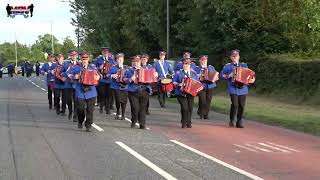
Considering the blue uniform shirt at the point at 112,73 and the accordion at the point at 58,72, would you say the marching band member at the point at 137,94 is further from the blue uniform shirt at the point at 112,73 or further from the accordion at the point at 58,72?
the accordion at the point at 58,72

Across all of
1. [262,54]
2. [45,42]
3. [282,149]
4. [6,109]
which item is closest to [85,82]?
[282,149]

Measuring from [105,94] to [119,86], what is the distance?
2390mm

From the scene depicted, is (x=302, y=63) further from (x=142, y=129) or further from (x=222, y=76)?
(x=142, y=129)

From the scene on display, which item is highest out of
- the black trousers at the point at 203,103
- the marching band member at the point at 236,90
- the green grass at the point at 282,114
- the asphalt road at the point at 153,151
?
the marching band member at the point at 236,90

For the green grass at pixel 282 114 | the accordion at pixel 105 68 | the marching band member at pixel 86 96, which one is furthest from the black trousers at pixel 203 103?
the marching band member at pixel 86 96

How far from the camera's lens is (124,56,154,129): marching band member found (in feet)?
51.6

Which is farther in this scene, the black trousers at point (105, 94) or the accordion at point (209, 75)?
the black trousers at point (105, 94)

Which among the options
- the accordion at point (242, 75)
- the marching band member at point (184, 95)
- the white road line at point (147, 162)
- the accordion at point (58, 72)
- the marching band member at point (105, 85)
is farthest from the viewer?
the marching band member at point (105, 85)

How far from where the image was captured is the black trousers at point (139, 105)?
51.6 ft

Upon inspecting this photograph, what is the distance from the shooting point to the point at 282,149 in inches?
495

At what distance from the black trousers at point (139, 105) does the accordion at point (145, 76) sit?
1.21ft

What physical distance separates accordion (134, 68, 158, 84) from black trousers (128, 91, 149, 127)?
0.37 m

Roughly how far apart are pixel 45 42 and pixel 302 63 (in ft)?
474

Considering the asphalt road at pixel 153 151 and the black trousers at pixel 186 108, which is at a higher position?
the black trousers at pixel 186 108
